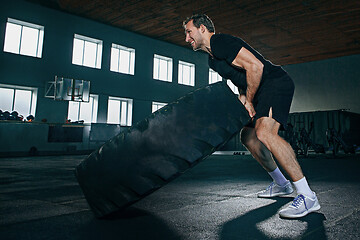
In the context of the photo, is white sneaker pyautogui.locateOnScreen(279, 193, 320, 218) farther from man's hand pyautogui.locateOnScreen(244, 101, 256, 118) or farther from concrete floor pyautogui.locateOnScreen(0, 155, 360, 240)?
man's hand pyautogui.locateOnScreen(244, 101, 256, 118)

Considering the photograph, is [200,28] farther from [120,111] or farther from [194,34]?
[120,111]

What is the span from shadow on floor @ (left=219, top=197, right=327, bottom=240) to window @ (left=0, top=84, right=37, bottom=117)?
960cm

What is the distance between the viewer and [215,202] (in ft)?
6.28

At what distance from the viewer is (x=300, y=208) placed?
5.00 feet

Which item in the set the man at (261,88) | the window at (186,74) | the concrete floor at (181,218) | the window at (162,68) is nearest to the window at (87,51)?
the window at (162,68)

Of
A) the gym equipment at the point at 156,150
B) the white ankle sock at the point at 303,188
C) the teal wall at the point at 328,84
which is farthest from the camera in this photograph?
the teal wall at the point at 328,84

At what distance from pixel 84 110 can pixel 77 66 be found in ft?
5.53

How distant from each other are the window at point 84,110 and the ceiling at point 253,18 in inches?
131

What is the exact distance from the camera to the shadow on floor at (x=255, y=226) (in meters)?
1.17

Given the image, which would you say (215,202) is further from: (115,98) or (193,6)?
(115,98)

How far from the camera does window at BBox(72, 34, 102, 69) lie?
1061 centimetres

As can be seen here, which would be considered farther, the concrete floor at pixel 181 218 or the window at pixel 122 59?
the window at pixel 122 59

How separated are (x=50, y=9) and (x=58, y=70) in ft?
7.21

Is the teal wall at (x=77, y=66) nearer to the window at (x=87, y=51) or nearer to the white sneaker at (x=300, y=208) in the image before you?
the window at (x=87, y=51)
